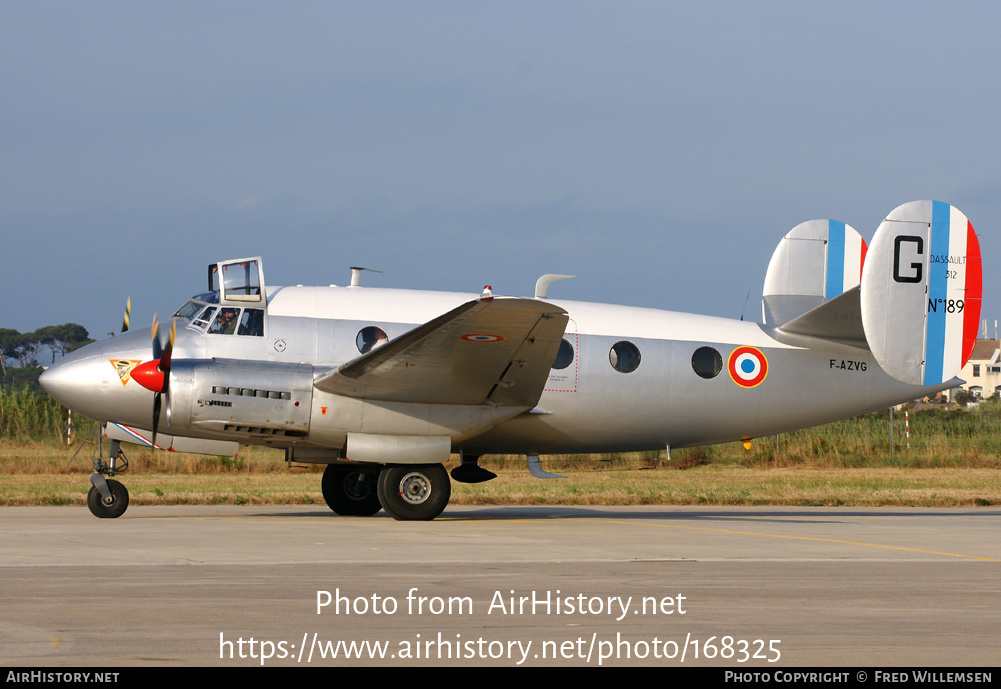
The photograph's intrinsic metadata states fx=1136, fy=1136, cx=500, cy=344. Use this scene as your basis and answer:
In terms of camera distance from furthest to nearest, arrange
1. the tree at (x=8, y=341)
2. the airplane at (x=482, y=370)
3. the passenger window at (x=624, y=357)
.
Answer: the tree at (x=8, y=341) < the passenger window at (x=624, y=357) < the airplane at (x=482, y=370)

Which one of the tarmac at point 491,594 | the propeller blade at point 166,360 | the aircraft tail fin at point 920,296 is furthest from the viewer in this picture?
the aircraft tail fin at point 920,296

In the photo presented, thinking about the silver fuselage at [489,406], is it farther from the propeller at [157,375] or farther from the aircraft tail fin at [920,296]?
the aircraft tail fin at [920,296]

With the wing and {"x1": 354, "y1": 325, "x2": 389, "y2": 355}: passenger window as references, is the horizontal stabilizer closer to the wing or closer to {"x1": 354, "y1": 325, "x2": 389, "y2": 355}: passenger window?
the wing

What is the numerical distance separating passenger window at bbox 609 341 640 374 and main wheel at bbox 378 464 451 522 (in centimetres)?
333

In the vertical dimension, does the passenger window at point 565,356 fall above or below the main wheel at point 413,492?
above

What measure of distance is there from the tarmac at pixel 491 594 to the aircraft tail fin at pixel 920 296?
2709 millimetres

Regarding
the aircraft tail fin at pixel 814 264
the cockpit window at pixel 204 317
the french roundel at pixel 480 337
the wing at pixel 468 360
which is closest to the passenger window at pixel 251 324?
the cockpit window at pixel 204 317

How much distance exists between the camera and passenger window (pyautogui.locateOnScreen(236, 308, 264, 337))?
674 inches

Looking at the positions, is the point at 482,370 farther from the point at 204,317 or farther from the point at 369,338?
the point at 204,317

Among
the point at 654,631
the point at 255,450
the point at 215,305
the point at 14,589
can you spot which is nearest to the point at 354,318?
the point at 215,305

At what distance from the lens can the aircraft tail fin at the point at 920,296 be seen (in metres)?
17.9

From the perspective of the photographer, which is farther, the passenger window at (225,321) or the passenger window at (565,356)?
the passenger window at (565,356)

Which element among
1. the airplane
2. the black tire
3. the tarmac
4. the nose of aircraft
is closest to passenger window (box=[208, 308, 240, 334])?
the airplane

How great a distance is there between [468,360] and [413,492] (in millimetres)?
2301
